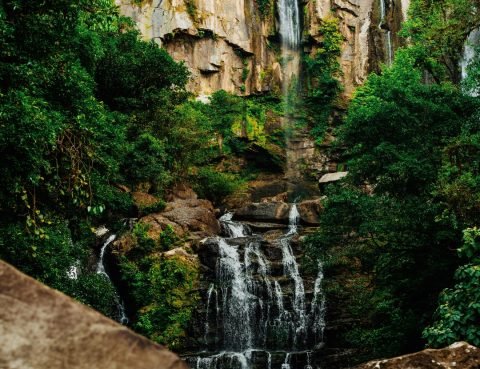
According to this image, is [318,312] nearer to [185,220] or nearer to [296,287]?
[296,287]

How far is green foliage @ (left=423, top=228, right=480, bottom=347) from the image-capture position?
5680mm

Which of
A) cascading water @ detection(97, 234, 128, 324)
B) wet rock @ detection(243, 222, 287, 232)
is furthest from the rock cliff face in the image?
cascading water @ detection(97, 234, 128, 324)

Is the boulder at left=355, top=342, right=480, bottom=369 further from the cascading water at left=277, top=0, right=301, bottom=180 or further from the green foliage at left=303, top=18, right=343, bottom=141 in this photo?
the cascading water at left=277, top=0, right=301, bottom=180

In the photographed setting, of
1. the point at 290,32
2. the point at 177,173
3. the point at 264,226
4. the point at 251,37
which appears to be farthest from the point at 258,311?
the point at 290,32

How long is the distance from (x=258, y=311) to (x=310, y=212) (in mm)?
7850

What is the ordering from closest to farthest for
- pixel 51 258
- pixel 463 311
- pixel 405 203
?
1. pixel 463 311
2. pixel 51 258
3. pixel 405 203

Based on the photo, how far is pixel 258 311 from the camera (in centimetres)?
Answer: 1773

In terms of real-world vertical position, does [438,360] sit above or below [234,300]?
above

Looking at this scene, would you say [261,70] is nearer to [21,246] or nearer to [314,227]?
[314,227]

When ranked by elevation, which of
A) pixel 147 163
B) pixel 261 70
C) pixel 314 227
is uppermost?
pixel 261 70

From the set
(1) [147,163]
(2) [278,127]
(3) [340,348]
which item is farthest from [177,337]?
(2) [278,127]

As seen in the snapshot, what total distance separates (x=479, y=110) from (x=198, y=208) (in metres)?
12.7

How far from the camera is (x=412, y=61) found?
2028cm

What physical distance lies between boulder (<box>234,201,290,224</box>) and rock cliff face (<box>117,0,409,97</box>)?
11.5 m
